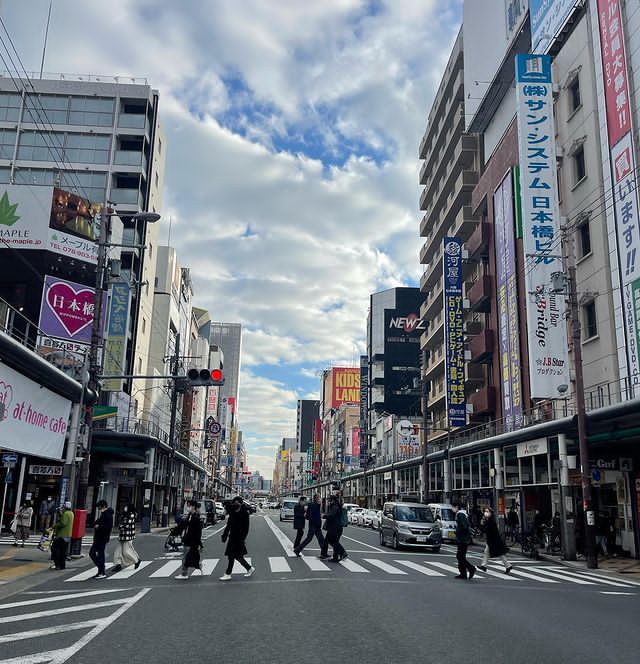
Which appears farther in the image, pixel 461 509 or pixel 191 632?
pixel 461 509

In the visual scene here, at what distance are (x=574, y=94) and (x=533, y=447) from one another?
17.4 m

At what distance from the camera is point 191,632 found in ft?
28.7

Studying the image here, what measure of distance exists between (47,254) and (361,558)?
95.4 feet

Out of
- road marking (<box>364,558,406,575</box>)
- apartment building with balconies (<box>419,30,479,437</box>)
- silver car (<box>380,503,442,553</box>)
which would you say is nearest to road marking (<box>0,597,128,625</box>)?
road marking (<box>364,558,406,575</box>)

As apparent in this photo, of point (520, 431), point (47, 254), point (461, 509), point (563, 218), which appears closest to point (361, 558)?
point (461, 509)

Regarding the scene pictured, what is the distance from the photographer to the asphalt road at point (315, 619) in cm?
771

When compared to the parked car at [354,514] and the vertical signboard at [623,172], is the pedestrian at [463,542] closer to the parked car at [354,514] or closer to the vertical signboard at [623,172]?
the vertical signboard at [623,172]

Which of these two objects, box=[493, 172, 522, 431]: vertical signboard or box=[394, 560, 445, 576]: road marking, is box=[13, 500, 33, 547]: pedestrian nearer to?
box=[394, 560, 445, 576]: road marking

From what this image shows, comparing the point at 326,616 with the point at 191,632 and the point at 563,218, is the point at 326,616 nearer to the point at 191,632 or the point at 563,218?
the point at 191,632

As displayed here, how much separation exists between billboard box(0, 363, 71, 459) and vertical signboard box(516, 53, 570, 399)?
66.5 feet

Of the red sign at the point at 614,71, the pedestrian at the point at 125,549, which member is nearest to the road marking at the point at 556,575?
the pedestrian at the point at 125,549

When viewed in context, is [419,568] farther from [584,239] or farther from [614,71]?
[614,71]

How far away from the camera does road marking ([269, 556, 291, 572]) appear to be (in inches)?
682

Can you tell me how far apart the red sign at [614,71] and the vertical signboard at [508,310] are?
1075 centimetres
